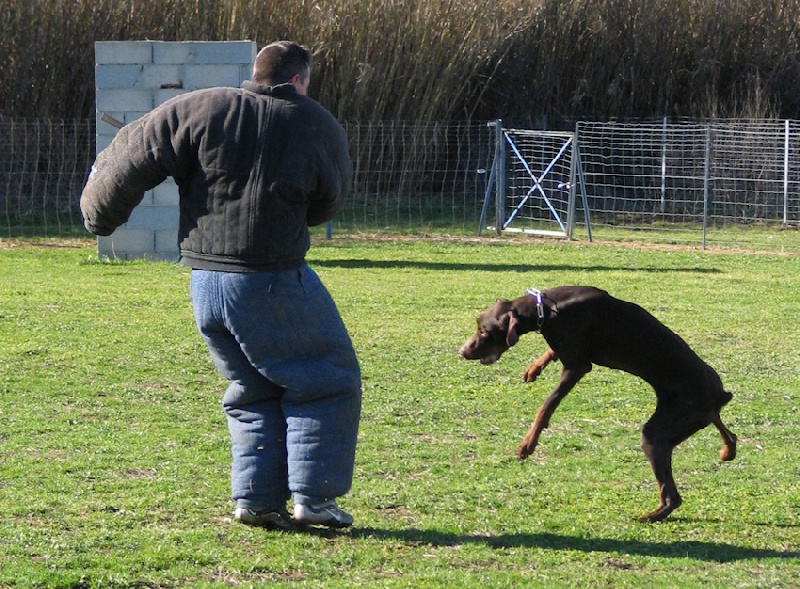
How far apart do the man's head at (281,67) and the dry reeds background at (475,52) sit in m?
16.0

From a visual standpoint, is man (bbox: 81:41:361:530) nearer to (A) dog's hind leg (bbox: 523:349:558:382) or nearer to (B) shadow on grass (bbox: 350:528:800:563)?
(B) shadow on grass (bbox: 350:528:800:563)

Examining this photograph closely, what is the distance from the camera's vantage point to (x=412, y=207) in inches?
789

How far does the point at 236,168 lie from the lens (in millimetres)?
4633

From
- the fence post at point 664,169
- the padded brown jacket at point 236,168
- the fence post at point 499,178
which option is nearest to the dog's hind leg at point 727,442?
the padded brown jacket at point 236,168

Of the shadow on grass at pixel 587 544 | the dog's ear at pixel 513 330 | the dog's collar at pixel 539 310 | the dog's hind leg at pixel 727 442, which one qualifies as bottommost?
the shadow on grass at pixel 587 544

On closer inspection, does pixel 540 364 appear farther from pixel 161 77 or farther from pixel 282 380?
pixel 161 77

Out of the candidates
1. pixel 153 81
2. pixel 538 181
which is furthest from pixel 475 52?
pixel 153 81

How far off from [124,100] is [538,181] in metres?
6.82

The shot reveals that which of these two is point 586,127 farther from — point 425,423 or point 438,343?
point 425,423

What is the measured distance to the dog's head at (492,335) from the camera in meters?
5.36

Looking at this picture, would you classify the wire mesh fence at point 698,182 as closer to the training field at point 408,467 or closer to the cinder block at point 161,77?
the cinder block at point 161,77

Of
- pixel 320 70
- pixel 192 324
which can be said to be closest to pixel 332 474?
pixel 192 324

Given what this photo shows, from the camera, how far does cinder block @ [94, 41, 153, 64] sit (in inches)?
562

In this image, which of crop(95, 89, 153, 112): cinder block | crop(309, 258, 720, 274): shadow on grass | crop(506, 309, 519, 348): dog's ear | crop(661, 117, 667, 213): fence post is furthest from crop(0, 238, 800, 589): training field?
crop(661, 117, 667, 213): fence post
